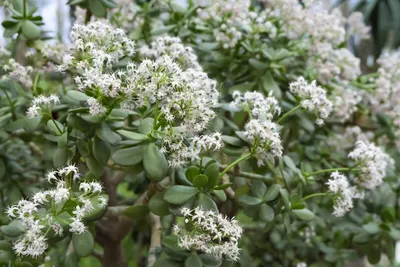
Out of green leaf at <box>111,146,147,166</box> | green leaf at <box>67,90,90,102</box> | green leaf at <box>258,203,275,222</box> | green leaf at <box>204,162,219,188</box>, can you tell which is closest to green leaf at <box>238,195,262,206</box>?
green leaf at <box>258,203,275,222</box>

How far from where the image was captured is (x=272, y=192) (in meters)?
0.99

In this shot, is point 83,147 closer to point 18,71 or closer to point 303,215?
point 18,71

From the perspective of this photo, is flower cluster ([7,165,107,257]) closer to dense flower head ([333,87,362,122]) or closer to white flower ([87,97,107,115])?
white flower ([87,97,107,115])

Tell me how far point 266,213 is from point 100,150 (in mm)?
324

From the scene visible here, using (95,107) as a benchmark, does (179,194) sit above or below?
below

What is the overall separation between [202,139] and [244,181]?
40 centimetres

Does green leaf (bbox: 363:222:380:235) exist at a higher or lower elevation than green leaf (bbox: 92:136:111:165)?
lower

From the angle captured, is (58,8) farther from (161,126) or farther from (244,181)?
(161,126)

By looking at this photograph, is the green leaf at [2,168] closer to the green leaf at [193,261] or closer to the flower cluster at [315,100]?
the green leaf at [193,261]

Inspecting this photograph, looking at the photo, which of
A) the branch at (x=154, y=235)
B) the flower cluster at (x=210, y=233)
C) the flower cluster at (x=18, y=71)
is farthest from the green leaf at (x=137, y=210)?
the flower cluster at (x=18, y=71)

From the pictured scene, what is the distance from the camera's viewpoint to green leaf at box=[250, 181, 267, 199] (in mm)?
1004

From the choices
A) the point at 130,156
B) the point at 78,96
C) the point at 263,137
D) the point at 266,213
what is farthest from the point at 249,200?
the point at 78,96

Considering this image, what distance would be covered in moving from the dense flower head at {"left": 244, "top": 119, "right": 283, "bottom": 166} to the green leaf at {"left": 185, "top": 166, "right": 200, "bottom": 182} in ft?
0.35

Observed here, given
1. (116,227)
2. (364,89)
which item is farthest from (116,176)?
(364,89)
